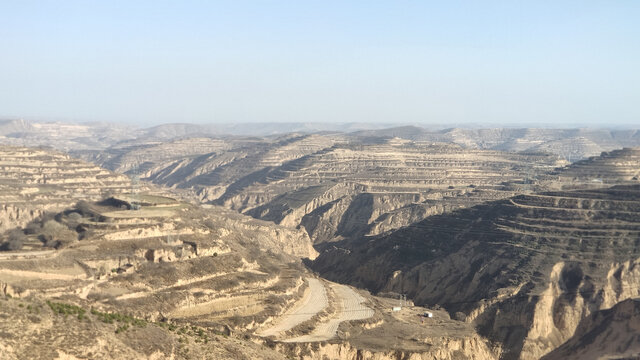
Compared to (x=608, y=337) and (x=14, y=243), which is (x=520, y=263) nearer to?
(x=608, y=337)

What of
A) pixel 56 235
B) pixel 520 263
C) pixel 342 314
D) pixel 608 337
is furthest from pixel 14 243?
pixel 608 337

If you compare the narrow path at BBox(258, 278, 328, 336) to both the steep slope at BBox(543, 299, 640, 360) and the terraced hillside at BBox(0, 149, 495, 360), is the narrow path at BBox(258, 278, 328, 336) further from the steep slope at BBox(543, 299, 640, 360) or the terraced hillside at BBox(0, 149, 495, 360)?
the steep slope at BBox(543, 299, 640, 360)

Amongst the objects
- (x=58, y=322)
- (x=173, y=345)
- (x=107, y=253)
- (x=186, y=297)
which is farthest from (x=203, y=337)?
(x=107, y=253)

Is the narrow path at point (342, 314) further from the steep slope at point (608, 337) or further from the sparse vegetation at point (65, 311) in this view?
the sparse vegetation at point (65, 311)

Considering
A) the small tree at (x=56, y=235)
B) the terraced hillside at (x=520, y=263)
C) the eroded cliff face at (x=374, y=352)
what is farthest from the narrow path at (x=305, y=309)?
the small tree at (x=56, y=235)

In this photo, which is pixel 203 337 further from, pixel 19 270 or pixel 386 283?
pixel 386 283

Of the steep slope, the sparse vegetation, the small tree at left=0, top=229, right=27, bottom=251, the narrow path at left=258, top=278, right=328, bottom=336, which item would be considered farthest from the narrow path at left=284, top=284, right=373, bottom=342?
the small tree at left=0, top=229, right=27, bottom=251
